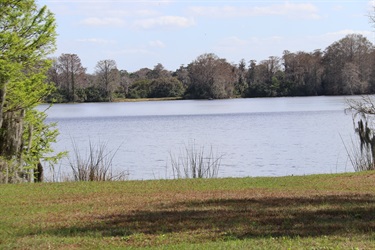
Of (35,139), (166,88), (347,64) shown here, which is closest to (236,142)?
(35,139)

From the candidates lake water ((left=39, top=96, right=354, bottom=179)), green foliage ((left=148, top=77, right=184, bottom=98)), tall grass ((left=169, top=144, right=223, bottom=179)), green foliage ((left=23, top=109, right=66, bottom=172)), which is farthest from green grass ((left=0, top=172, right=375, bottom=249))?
green foliage ((left=148, top=77, right=184, bottom=98))

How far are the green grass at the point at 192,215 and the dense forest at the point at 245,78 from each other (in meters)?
90.2

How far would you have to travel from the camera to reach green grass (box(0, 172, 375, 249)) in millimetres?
9844

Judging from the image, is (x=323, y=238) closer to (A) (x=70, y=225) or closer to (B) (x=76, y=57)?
(A) (x=70, y=225)

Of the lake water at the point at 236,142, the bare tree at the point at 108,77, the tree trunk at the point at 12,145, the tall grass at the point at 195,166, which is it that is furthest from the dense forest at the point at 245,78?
the tree trunk at the point at 12,145

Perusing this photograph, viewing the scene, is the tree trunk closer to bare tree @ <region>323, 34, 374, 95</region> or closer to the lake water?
the lake water

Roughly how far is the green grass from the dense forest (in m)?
90.2

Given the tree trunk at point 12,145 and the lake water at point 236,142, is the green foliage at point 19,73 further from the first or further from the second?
the lake water at point 236,142

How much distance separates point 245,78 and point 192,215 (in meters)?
134

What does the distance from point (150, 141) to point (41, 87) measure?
17.7m

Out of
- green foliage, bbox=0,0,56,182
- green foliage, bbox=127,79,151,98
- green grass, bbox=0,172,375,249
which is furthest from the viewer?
green foliage, bbox=127,79,151,98

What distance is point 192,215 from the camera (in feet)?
40.3

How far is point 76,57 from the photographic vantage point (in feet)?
413

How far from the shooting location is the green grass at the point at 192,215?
984 cm
